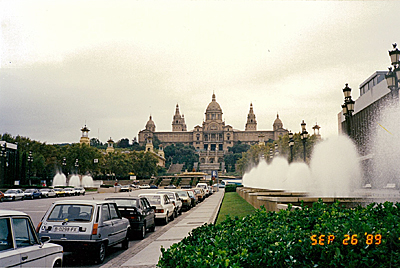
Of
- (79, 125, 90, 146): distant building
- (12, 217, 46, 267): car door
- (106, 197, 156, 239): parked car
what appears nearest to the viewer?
(12, 217, 46, 267): car door

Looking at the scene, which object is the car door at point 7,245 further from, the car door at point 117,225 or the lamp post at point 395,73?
the lamp post at point 395,73

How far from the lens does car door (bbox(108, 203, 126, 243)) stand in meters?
11.5

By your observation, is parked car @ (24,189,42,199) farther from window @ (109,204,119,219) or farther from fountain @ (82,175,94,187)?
fountain @ (82,175,94,187)

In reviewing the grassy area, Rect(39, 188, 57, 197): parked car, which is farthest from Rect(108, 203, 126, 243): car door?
Rect(39, 188, 57, 197): parked car

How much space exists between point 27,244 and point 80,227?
4.12 m

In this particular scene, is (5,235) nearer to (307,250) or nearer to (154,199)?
(307,250)

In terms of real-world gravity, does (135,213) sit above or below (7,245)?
below

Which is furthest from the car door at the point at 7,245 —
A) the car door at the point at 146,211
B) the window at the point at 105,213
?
the car door at the point at 146,211

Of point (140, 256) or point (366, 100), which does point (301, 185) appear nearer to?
point (140, 256)

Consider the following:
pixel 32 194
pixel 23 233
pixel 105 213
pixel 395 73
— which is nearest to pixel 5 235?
pixel 23 233

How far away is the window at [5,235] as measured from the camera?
219 inches

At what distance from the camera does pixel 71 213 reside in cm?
1055

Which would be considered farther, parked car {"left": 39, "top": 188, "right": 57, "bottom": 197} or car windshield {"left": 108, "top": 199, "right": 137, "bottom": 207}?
parked car {"left": 39, "top": 188, "right": 57, "bottom": 197}

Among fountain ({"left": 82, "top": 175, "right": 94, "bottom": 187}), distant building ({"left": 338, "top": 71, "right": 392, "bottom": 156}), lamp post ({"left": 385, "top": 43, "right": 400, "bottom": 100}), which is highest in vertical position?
distant building ({"left": 338, "top": 71, "right": 392, "bottom": 156})
